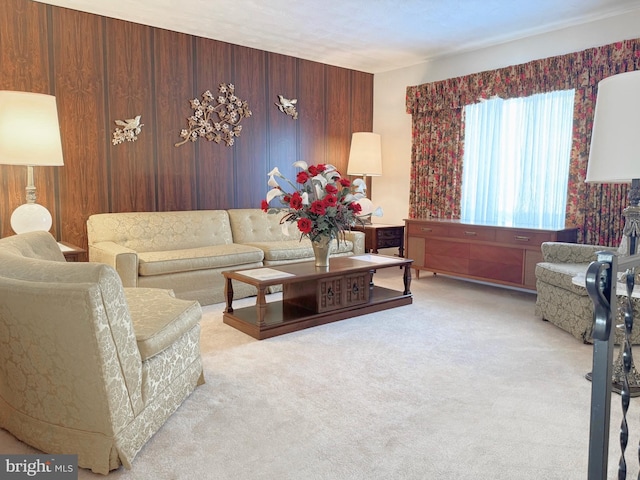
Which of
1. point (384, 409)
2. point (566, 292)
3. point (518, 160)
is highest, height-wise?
point (518, 160)

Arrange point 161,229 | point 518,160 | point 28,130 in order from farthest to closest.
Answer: point 518,160
point 161,229
point 28,130

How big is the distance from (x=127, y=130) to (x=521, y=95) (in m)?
4.03

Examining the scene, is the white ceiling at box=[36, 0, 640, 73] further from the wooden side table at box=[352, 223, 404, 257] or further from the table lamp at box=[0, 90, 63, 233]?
the wooden side table at box=[352, 223, 404, 257]

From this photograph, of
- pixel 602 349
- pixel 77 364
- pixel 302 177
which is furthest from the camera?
pixel 302 177

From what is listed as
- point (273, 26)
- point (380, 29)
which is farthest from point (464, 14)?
point (273, 26)

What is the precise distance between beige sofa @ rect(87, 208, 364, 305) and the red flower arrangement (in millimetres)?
317

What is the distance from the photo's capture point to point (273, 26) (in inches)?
191

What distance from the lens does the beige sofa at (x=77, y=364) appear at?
5.70 ft

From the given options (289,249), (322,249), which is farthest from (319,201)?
(289,249)

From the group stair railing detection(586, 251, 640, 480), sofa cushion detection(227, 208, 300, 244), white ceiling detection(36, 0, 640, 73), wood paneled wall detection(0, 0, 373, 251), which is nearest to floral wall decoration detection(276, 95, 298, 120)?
wood paneled wall detection(0, 0, 373, 251)

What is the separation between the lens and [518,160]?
526 cm

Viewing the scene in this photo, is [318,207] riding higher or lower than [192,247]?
higher

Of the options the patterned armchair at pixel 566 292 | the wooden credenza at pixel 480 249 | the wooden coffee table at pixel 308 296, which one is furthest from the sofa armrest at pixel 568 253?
the wooden coffee table at pixel 308 296

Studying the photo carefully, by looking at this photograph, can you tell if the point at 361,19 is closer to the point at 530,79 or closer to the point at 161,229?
the point at 530,79
